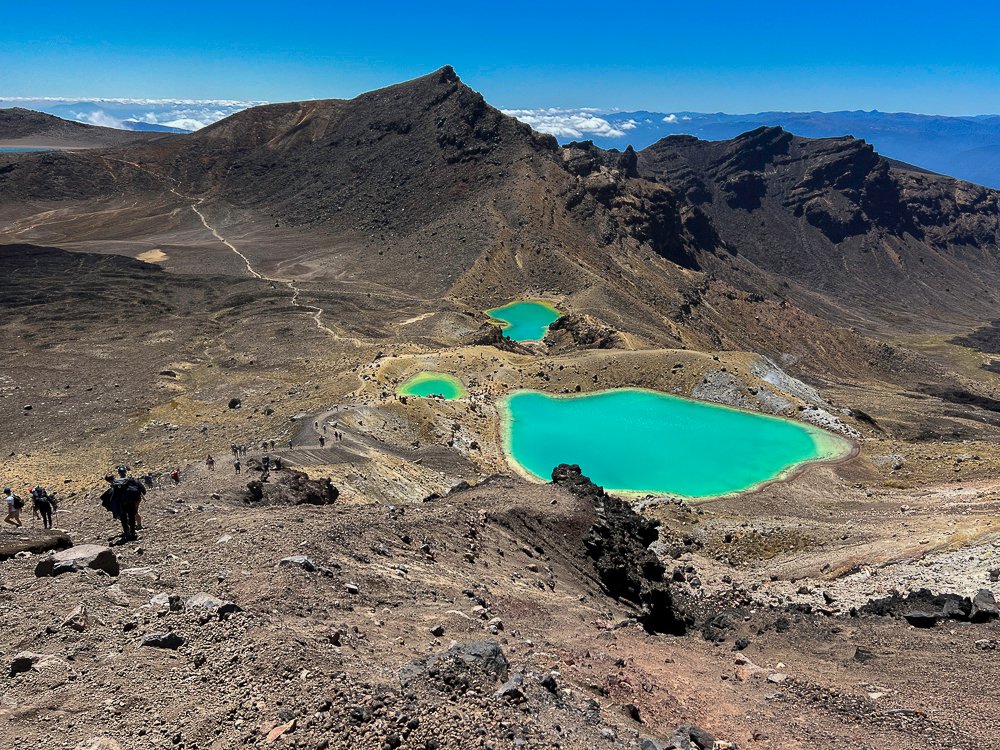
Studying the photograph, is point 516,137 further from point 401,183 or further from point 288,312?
point 288,312

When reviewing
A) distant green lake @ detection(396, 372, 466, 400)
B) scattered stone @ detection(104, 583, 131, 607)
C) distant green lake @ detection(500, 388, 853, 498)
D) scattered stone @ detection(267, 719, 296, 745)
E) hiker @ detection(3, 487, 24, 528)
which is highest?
scattered stone @ detection(104, 583, 131, 607)

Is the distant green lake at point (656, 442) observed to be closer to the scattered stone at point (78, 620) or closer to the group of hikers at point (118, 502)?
the group of hikers at point (118, 502)

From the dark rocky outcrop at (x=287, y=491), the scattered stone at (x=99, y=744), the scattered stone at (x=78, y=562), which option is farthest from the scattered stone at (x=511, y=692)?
→ the dark rocky outcrop at (x=287, y=491)

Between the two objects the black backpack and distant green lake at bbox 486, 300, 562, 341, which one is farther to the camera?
distant green lake at bbox 486, 300, 562, 341

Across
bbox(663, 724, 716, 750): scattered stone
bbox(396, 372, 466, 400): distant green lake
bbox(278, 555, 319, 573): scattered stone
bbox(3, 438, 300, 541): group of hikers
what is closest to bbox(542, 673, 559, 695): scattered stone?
bbox(663, 724, 716, 750): scattered stone

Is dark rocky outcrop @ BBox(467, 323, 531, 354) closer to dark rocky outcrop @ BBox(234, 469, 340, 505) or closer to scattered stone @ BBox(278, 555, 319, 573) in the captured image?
dark rocky outcrop @ BBox(234, 469, 340, 505)
